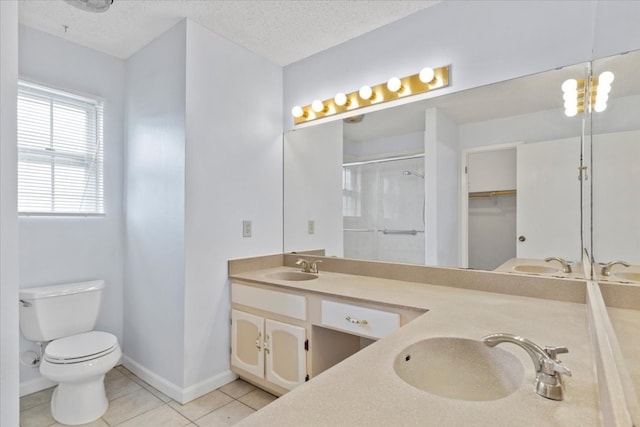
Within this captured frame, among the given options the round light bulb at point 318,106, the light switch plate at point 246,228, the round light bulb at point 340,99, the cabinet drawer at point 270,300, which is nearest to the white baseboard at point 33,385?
the cabinet drawer at point 270,300

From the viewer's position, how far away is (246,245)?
8.05ft

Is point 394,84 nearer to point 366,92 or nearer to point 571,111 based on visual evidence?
point 366,92

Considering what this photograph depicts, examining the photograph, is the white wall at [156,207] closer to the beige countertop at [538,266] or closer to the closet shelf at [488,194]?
the closet shelf at [488,194]

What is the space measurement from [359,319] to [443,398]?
931 mm

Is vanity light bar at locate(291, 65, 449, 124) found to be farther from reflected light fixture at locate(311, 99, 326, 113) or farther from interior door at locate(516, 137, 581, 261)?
interior door at locate(516, 137, 581, 261)

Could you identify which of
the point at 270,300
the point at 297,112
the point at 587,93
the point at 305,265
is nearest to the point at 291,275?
the point at 305,265

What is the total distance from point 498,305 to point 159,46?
2.62 meters

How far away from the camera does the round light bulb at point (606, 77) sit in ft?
3.86

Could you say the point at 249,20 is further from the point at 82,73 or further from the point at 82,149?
the point at 82,149

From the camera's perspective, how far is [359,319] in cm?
163

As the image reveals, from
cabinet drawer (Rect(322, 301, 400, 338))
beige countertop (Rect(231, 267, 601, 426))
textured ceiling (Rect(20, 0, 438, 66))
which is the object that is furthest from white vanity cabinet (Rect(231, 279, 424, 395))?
textured ceiling (Rect(20, 0, 438, 66))

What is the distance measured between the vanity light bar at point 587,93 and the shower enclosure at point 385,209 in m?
0.75

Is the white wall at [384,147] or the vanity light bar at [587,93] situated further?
the white wall at [384,147]

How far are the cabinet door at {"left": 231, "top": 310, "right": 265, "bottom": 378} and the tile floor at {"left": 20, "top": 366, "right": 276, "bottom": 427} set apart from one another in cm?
17
